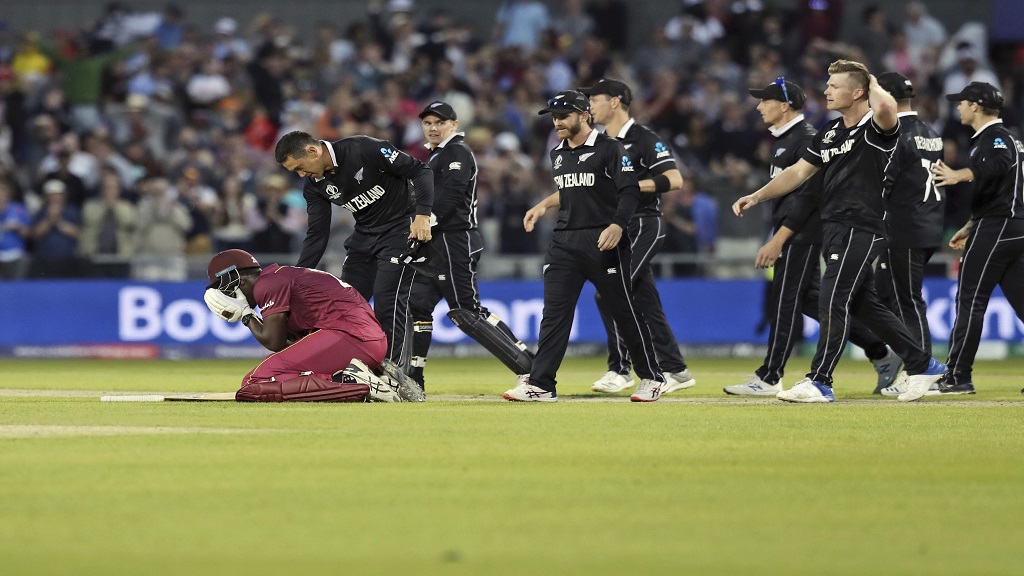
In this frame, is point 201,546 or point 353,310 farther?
point 353,310

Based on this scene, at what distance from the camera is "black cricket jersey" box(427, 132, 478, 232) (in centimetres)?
1305

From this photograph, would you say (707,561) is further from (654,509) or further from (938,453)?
→ (938,453)

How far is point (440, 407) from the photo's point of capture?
1146 cm

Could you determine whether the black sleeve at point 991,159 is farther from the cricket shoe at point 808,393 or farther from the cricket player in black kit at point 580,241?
the cricket player in black kit at point 580,241

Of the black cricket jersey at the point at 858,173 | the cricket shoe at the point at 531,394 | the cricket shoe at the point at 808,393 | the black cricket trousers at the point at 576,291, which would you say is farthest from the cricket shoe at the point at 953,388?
the cricket shoe at the point at 531,394

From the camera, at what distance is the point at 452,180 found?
13.0 m

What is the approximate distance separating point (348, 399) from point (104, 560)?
20.1 ft

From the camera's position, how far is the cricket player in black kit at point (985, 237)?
1298 centimetres

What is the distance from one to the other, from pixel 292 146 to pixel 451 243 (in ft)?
6.42

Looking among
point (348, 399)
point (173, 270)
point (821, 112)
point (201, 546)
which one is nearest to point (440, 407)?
point (348, 399)

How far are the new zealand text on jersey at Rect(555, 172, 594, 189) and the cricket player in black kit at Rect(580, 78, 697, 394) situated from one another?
4.12 ft

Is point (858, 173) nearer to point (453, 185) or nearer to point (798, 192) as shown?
point (798, 192)

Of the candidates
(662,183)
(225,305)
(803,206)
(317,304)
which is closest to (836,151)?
(803,206)

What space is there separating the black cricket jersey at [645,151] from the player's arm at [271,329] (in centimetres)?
332
